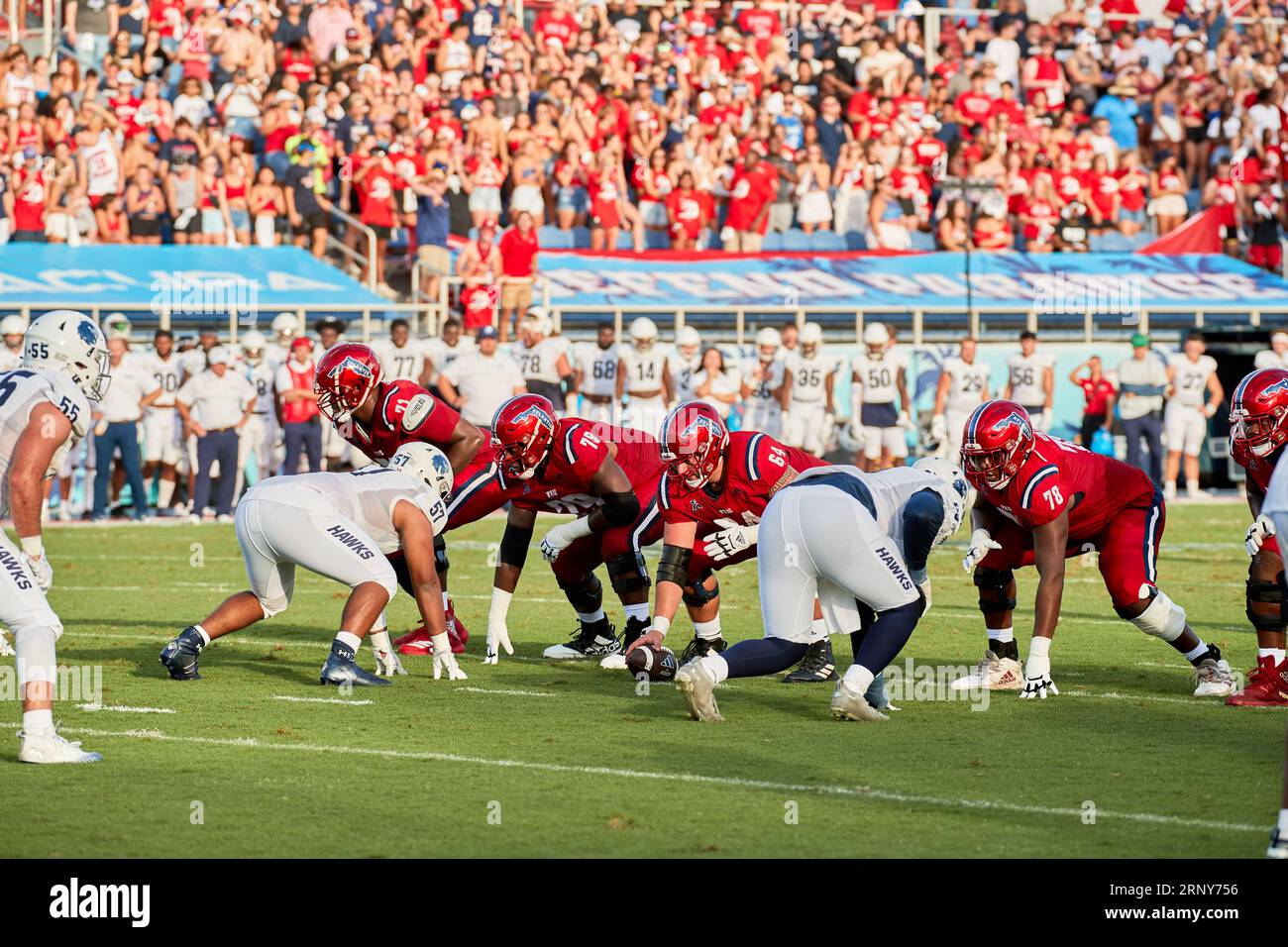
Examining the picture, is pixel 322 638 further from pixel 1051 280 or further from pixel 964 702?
pixel 1051 280

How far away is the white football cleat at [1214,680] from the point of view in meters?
8.92

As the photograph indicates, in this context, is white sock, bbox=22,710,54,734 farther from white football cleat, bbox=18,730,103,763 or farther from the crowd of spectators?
the crowd of spectators

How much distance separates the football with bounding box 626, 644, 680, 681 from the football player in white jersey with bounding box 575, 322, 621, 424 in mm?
10685

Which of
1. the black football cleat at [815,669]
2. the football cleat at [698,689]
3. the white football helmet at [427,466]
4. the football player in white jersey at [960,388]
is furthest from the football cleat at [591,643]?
the football player in white jersey at [960,388]

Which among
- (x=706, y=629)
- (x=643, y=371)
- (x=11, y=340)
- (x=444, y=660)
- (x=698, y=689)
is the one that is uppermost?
(x=11, y=340)

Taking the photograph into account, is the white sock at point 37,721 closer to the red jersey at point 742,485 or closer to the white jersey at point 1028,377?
the red jersey at point 742,485

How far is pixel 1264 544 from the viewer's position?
880 centimetres

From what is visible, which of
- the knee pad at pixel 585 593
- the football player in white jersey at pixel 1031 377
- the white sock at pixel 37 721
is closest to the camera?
the white sock at pixel 37 721

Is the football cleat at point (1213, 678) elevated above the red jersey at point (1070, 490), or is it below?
below

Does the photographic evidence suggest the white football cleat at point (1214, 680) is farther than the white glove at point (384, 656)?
No

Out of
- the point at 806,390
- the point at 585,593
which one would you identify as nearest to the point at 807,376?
the point at 806,390

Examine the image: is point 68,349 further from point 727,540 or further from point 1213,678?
point 1213,678

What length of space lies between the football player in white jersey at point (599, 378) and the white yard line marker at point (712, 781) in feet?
40.9

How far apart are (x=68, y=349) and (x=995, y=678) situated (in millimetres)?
4641
